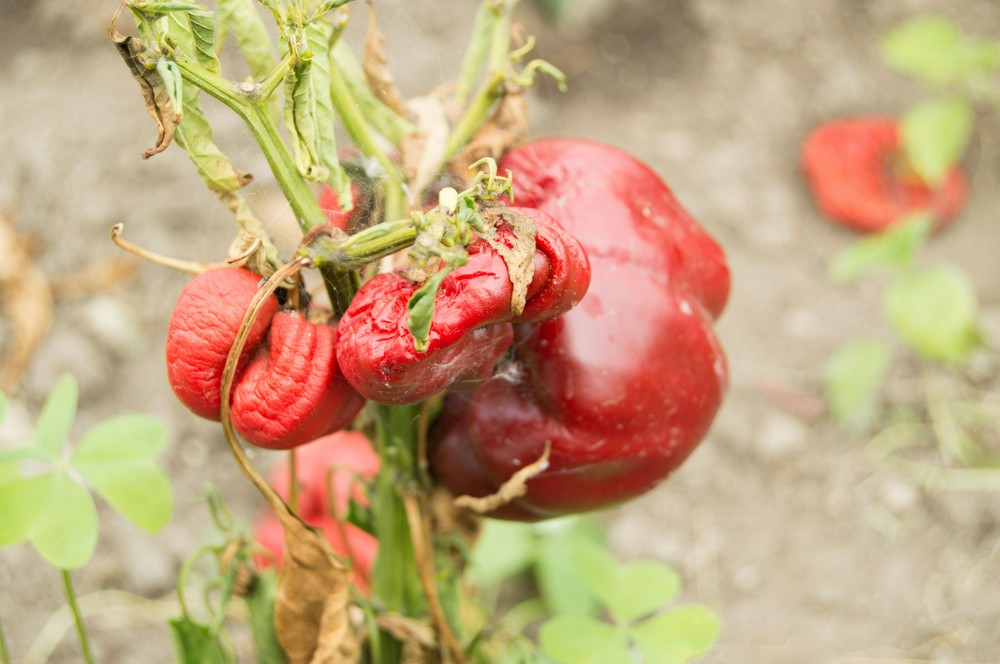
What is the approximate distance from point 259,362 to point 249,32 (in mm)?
254

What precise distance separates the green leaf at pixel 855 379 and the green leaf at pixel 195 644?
4.29 ft

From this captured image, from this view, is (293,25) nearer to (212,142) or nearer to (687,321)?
(212,142)

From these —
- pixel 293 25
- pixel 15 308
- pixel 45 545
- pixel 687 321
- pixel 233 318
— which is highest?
pixel 293 25

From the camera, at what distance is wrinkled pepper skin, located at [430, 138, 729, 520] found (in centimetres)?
83

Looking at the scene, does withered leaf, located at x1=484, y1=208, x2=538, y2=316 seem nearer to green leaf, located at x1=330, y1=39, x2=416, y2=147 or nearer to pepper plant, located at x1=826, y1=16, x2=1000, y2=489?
green leaf, located at x1=330, y1=39, x2=416, y2=147

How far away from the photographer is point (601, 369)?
825 mm

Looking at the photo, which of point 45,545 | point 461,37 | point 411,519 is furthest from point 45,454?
point 461,37

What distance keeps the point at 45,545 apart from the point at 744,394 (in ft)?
4.54

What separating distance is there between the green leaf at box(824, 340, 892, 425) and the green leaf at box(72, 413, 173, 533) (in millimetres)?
1308

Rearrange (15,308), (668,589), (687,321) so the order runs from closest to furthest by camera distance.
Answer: (687,321)
(668,589)
(15,308)

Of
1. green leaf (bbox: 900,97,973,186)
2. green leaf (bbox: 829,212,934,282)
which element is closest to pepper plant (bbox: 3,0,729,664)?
green leaf (bbox: 829,212,934,282)

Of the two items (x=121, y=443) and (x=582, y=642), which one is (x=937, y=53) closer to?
(x=582, y=642)

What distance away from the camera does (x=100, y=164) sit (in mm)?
2064

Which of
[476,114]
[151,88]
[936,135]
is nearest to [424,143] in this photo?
[476,114]
